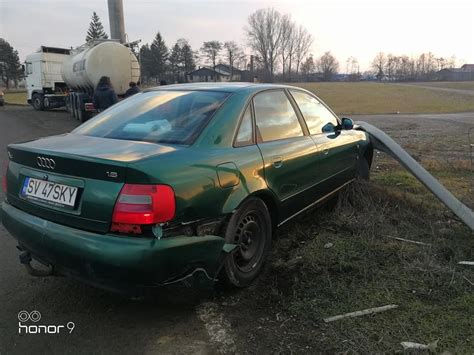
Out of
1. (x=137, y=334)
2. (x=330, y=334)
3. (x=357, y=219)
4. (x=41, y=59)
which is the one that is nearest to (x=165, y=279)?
(x=137, y=334)

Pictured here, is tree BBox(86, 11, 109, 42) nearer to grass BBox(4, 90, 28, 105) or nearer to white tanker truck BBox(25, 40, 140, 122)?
grass BBox(4, 90, 28, 105)

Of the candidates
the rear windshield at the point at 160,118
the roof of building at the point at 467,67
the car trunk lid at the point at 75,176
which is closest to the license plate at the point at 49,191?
the car trunk lid at the point at 75,176

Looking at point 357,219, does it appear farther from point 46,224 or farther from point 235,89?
point 46,224

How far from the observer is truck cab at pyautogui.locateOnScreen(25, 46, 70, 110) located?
22.4 metres

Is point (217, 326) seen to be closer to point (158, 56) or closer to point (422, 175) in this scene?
point (422, 175)

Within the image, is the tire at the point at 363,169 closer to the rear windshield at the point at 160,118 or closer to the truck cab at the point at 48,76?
the rear windshield at the point at 160,118

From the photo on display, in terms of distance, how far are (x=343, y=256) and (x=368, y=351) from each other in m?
1.34

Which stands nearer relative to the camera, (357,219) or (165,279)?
(165,279)

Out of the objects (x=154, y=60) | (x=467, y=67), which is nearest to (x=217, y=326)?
(x=154, y=60)

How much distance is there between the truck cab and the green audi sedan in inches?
836

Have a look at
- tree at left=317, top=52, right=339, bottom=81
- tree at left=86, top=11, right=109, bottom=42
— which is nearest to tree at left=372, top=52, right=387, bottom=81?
tree at left=317, top=52, right=339, bottom=81

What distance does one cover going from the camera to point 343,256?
3.80 meters

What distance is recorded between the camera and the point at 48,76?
22750 mm

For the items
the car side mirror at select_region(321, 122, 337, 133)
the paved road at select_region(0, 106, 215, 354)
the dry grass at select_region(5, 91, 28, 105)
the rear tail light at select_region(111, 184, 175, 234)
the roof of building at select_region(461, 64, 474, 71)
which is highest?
the roof of building at select_region(461, 64, 474, 71)
